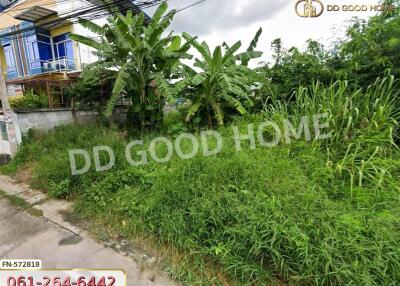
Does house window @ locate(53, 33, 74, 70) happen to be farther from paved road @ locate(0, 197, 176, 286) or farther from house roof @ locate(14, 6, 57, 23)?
paved road @ locate(0, 197, 176, 286)

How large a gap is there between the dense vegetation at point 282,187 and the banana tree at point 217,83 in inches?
3.4

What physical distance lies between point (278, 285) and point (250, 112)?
14.0 ft

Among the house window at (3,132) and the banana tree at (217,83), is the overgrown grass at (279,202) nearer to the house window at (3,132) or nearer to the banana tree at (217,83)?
the banana tree at (217,83)

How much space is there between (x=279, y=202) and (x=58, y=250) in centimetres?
260

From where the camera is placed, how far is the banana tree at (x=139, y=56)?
5105 millimetres

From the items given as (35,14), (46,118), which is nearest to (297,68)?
(46,118)

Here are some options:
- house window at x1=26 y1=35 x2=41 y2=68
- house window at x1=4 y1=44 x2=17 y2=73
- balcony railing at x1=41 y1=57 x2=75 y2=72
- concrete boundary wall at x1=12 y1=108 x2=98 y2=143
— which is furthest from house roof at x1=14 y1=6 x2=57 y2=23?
concrete boundary wall at x1=12 y1=108 x2=98 y2=143

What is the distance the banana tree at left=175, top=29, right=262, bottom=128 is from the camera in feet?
16.8

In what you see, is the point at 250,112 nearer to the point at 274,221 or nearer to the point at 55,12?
the point at 274,221

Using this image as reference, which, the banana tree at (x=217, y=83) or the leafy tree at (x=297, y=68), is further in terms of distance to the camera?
the banana tree at (x=217, y=83)

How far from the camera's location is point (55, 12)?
10.3 meters

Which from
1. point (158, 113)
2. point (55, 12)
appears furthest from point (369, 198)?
point (55, 12)

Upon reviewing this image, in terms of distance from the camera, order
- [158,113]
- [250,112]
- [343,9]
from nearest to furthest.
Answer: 1. [343,9]
2. [250,112]
3. [158,113]

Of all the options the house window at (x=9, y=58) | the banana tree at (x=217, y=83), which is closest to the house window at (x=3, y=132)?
the banana tree at (x=217, y=83)
